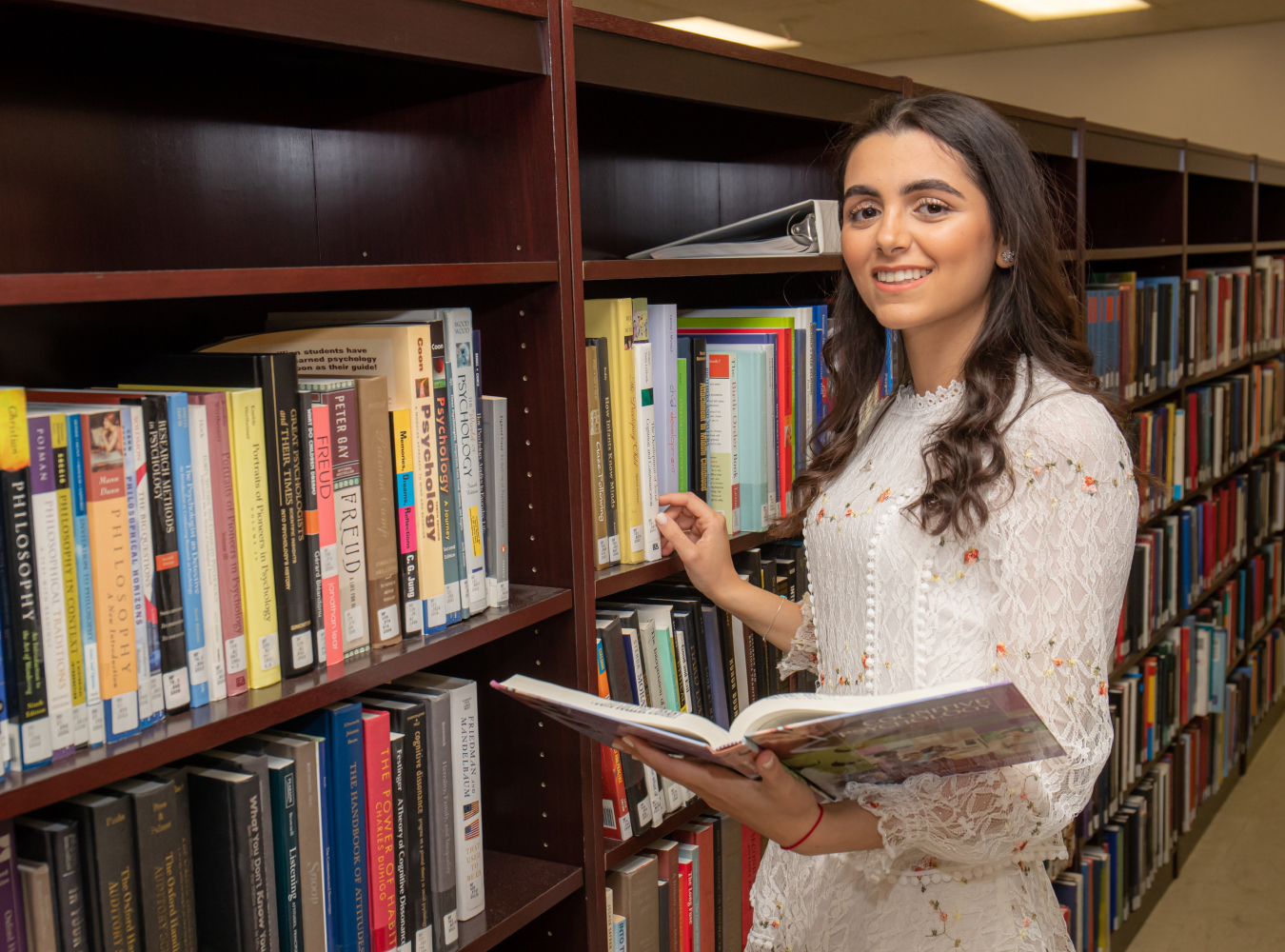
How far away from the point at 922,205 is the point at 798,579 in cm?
69

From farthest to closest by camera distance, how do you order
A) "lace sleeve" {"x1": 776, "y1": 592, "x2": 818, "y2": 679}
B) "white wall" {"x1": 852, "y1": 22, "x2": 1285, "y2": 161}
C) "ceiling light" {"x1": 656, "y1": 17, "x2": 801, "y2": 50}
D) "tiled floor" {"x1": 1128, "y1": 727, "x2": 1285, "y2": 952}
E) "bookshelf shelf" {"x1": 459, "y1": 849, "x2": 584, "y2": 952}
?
"white wall" {"x1": 852, "y1": 22, "x2": 1285, "y2": 161}
"ceiling light" {"x1": 656, "y1": 17, "x2": 801, "y2": 50}
"tiled floor" {"x1": 1128, "y1": 727, "x2": 1285, "y2": 952}
"lace sleeve" {"x1": 776, "y1": 592, "x2": 818, "y2": 679}
"bookshelf shelf" {"x1": 459, "y1": 849, "x2": 584, "y2": 952}

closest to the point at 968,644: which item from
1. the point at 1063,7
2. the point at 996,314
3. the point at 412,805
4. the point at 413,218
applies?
the point at 996,314

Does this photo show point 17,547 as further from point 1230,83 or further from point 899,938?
point 1230,83

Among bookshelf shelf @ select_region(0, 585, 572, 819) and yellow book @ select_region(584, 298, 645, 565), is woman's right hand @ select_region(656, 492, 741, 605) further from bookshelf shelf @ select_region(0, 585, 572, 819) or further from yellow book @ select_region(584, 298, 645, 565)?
bookshelf shelf @ select_region(0, 585, 572, 819)

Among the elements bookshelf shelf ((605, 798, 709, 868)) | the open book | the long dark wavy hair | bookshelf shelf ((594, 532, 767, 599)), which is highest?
the long dark wavy hair

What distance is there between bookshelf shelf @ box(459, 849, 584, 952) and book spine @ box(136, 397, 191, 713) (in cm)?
45

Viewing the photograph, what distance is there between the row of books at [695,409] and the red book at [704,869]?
1.36 feet

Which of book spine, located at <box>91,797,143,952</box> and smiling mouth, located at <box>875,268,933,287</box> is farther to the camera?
smiling mouth, located at <box>875,268,933,287</box>

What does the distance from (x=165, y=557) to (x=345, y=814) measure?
1.00 ft

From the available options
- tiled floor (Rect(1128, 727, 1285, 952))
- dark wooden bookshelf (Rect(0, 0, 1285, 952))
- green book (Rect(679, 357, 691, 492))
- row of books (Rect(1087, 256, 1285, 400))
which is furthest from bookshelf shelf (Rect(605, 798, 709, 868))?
tiled floor (Rect(1128, 727, 1285, 952))

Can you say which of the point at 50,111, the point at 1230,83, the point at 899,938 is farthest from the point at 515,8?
the point at 1230,83

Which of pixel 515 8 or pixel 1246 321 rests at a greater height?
pixel 515 8

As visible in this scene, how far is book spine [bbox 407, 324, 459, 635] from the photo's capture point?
1.07 metres

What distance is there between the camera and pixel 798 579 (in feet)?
5.61
